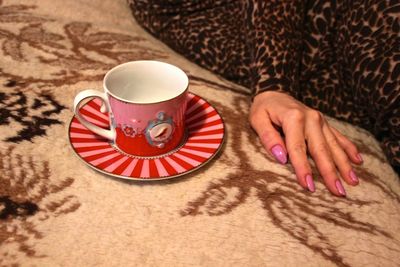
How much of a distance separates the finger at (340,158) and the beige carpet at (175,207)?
0.02 m

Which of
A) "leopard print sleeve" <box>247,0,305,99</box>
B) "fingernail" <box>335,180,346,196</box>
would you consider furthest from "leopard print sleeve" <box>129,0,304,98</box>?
"fingernail" <box>335,180,346,196</box>

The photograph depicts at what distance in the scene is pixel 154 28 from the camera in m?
0.93

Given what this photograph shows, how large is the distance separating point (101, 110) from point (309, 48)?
0.42 metres

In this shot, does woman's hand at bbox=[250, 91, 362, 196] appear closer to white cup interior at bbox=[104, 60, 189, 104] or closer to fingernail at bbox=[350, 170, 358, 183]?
fingernail at bbox=[350, 170, 358, 183]

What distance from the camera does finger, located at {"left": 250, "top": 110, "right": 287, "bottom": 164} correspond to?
607 mm

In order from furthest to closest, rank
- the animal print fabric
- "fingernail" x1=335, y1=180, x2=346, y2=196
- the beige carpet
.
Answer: the animal print fabric → "fingernail" x1=335, y1=180, x2=346, y2=196 → the beige carpet

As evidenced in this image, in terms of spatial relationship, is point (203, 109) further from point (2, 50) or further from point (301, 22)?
point (2, 50)

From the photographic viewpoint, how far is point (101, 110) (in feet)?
1.89

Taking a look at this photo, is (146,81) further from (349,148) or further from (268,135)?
(349,148)

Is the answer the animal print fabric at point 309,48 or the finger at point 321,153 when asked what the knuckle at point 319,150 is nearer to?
the finger at point 321,153

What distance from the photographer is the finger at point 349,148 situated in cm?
63

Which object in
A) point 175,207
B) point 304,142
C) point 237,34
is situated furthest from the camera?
point 237,34

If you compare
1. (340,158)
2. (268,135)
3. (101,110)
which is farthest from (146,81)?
(340,158)

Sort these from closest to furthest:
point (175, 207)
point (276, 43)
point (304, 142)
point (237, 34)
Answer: point (175, 207), point (304, 142), point (276, 43), point (237, 34)
